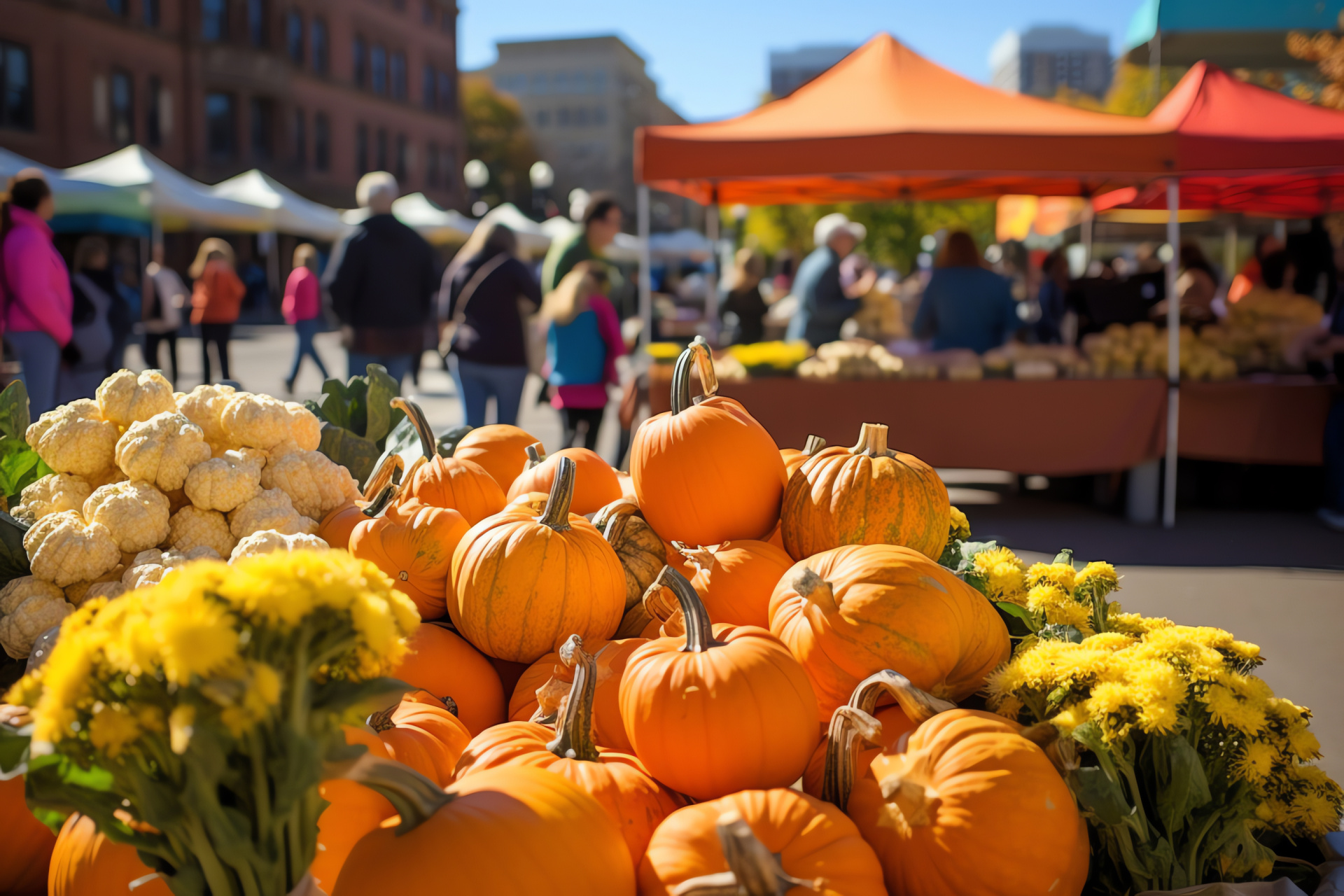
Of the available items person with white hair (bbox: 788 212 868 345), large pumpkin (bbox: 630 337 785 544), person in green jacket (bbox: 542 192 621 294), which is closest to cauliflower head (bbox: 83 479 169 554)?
large pumpkin (bbox: 630 337 785 544)

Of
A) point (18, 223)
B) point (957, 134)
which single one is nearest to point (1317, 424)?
point (957, 134)

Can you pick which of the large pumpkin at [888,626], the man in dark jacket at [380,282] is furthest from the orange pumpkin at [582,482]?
the man in dark jacket at [380,282]

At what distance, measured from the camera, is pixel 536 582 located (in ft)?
6.27

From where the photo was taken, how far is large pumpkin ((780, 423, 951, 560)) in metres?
2.05

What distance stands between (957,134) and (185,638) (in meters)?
6.15

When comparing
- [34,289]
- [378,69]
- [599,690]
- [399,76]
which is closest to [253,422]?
[599,690]

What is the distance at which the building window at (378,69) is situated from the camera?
42.8m

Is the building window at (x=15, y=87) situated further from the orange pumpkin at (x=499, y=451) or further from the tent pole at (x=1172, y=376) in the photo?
the orange pumpkin at (x=499, y=451)

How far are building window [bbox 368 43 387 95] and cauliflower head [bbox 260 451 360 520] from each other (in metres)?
44.7

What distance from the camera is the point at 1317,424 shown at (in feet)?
22.4

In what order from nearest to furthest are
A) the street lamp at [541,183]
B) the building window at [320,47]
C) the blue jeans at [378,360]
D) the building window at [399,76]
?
the blue jeans at [378,360]
the street lamp at [541,183]
the building window at [320,47]
the building window at [399,76]

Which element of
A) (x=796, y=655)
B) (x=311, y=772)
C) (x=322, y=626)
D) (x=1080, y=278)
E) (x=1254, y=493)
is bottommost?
(x=1254, y=493)

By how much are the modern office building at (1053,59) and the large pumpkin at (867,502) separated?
13216cm

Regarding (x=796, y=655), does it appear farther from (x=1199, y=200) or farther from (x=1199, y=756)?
(x=1199, y=200)
